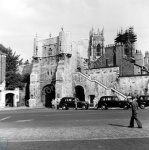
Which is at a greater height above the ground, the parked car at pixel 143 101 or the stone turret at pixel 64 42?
the stone turret at pixel 64 42

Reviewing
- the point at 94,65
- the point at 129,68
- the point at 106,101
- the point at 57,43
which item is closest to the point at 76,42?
the point at 57,43

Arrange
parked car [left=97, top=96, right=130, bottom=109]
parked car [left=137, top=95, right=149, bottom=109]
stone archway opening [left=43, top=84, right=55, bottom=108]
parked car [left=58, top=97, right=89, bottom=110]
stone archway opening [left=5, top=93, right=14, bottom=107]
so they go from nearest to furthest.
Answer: parked car [left=97, top=96, right=130, bottom=109] → parked car [left=137, top=95, right=149, bottom=109] → parked car [left=58, top=97, right=89, bottom=110] → stone archway opening [left=5, top=93, right=14, bottom=107] → stone archway opening [left=43, top=84, right=55, bottom=108]

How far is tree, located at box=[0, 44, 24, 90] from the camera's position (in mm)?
44447

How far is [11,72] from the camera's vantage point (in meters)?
44.7

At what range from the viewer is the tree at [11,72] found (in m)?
44.4

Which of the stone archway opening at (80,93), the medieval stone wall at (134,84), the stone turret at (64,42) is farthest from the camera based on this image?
the stone archway opening at (80,93)

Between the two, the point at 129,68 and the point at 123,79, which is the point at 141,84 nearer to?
the point at 123,79

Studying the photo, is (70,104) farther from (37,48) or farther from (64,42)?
(37,48)

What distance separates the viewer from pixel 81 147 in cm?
698

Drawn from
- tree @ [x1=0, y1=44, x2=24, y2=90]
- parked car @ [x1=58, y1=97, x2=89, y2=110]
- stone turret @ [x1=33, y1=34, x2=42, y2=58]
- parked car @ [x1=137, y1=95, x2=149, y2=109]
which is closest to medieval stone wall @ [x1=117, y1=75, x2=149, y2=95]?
parked car @ [x1=137, y1=95, x2=149, y2=109]

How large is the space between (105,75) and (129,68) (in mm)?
5866

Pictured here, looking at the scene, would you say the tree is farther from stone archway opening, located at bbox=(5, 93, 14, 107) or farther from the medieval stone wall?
the medieval stone wall

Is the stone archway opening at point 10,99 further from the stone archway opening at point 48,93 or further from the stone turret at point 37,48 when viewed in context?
the stone turret at point 37,48

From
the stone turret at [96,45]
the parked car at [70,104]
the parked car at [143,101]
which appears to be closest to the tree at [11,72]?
the parked car at [70,104]
